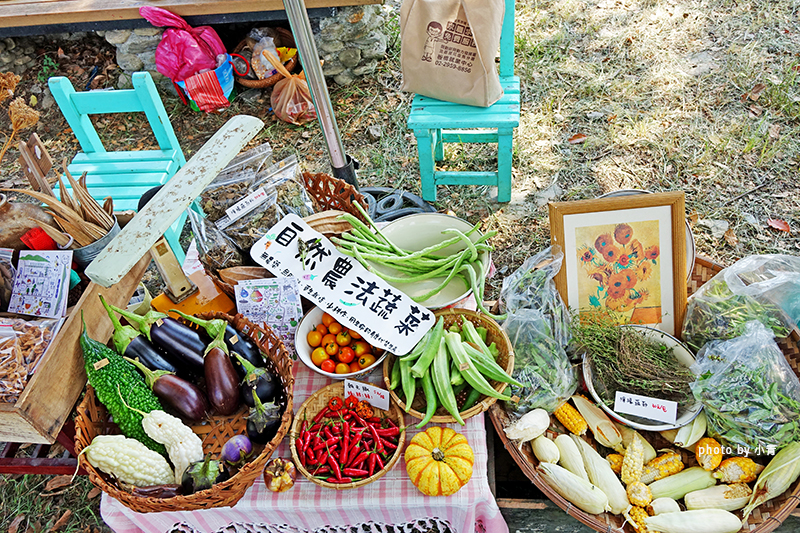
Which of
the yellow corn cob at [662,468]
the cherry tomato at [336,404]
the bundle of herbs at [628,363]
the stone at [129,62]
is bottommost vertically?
the yellow corn cob at [662,468]

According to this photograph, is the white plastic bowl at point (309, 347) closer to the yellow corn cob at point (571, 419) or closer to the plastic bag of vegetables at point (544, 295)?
the plastic bag of vegetables at point (544, 295)

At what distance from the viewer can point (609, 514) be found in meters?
2.02

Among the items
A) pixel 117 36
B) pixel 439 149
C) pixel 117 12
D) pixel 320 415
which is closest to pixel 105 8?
pixel 117 12

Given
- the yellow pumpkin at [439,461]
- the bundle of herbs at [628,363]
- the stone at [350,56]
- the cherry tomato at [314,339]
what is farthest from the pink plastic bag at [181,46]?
the yellow pumpkin at [439,461]

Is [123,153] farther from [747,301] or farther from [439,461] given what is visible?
[747,301]

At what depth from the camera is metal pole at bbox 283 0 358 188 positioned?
2117mm

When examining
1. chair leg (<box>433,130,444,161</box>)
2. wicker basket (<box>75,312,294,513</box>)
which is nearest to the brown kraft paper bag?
chair leg (<box>433,130,444,161</box>)

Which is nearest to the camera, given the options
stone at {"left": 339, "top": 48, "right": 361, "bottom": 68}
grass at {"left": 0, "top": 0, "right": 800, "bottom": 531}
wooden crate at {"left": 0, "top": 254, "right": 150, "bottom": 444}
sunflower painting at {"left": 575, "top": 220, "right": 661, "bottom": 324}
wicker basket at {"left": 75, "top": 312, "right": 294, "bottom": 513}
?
wicker basket at {"left": 75, "top": 312, "right": 294, "bottom": 513}

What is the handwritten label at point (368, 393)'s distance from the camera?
6.63 ft

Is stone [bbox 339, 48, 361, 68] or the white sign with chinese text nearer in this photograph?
the white sign with chinese text

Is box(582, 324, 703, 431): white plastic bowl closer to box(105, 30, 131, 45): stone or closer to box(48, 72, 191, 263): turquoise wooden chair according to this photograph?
box(48, 72, 191, 263): turquoise wooden chair

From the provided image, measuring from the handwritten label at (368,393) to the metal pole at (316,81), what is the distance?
126cm

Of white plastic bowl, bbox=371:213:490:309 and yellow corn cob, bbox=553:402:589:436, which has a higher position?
white plastic bowl, bbox=371:213:490:309

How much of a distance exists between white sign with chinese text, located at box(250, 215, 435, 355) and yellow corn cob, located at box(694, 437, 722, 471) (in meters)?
1.23
